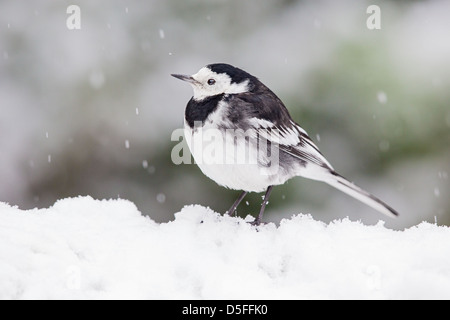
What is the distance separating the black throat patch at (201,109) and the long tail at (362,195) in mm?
747

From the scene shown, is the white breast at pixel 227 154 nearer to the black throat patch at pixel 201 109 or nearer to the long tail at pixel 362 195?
the black throat patch at pixel 201 109

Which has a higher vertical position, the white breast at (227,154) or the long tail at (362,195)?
the white breast at (227,154)

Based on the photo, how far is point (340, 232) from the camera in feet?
8.17

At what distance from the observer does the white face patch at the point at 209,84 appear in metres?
3.22

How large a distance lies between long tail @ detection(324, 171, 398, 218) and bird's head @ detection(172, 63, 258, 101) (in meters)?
0.72

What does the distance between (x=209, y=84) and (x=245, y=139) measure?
1.33ft

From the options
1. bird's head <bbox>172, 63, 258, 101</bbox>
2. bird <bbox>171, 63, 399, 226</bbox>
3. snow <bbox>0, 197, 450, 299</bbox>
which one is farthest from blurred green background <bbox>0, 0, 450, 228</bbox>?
snow <bbox>0, 197, 450, 299</bbox>

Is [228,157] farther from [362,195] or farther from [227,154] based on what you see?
[362,195]

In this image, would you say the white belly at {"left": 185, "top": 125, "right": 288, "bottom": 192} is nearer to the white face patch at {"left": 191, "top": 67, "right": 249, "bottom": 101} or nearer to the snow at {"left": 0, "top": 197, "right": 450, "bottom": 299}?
the white face patch at {"left": 191, "top": 67, "right": 249, "bottom": 101}

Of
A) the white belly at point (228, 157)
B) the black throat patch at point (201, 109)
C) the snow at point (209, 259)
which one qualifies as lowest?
the snow at point (209, 259)

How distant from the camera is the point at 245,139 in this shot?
9.99 ft

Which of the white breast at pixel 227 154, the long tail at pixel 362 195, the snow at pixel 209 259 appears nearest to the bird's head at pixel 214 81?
the white breast at pixel 227 154

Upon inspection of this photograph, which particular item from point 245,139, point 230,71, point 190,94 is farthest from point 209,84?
point 190,94

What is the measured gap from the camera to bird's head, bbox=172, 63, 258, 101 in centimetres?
322
